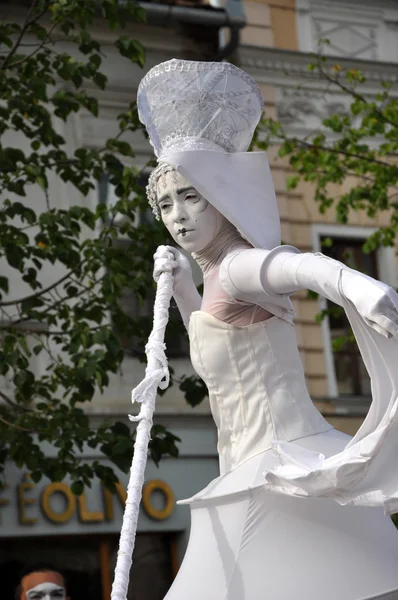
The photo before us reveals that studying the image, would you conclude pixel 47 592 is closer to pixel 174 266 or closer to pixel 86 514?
pixel 174 266

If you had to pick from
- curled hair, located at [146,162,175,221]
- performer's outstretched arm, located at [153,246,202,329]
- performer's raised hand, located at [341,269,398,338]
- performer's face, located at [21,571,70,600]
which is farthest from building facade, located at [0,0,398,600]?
performer's raised hand, located at [341,269,398,338]

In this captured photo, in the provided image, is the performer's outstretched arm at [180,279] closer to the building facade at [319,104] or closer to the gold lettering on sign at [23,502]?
Result: the gold lettering on sign at [23,502]

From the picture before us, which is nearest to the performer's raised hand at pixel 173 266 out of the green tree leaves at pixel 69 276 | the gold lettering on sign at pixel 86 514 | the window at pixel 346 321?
the green tree leaves at pixel 69 276

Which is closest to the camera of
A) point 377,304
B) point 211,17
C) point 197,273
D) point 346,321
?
point 377,304

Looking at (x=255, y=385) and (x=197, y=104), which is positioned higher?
(x=197, y=104)

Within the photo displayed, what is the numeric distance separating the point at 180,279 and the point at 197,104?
1.96 ft

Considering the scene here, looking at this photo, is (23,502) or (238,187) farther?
(23,502)

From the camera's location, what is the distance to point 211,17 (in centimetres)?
1289

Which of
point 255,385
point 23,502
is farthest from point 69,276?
point 255,385

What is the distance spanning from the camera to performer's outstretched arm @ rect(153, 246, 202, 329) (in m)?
4.37

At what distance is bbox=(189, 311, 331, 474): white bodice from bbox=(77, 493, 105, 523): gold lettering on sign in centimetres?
756

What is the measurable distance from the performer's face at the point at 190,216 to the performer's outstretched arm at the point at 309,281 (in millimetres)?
146

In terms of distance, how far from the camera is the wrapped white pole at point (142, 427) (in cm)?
361

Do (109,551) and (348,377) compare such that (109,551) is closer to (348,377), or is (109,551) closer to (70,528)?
(70,528)
